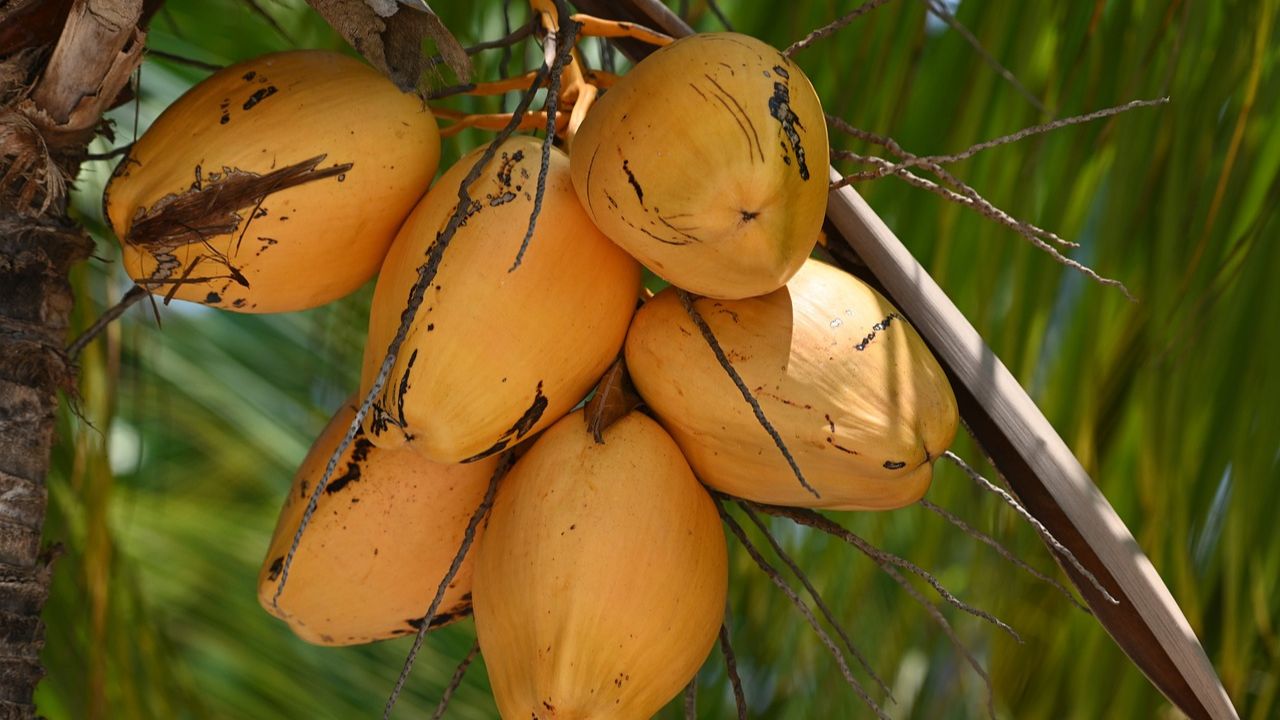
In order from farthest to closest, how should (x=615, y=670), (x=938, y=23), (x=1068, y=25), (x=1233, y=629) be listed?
(x=938, y=23) → (x=1068, y=25) → (x=1233, y=629) → (x=615, y=670)

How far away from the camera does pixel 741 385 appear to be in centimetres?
72

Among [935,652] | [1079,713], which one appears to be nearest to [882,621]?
[935,652]

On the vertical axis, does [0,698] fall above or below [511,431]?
below

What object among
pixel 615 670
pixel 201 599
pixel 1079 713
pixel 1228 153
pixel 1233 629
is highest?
pixel 1228 153

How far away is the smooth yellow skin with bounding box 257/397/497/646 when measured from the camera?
0.86 meters

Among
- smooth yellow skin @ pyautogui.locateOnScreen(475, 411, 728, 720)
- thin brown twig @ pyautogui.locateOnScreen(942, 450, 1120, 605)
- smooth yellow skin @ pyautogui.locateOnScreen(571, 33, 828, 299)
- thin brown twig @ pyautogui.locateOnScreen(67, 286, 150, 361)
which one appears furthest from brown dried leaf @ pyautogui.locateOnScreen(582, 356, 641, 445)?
thin brown twig @ pyautogui.locateOnScreen(67, 286, 150, 361)

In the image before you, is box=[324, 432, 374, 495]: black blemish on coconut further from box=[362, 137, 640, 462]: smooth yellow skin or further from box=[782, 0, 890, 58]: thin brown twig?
box=[782, 0, 890, 58]: thin brown twig

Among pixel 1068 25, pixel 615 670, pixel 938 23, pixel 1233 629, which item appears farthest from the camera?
pixel 938 23

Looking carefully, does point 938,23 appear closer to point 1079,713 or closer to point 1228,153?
point 1228,153

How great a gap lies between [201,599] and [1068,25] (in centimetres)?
109

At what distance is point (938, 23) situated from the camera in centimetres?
122

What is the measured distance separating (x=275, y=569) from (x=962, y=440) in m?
0.67

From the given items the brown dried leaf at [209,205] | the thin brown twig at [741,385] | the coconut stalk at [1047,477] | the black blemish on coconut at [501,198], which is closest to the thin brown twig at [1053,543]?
the coconut stalk at [1047,477]

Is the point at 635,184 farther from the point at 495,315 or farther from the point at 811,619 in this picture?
the point at 811,619
